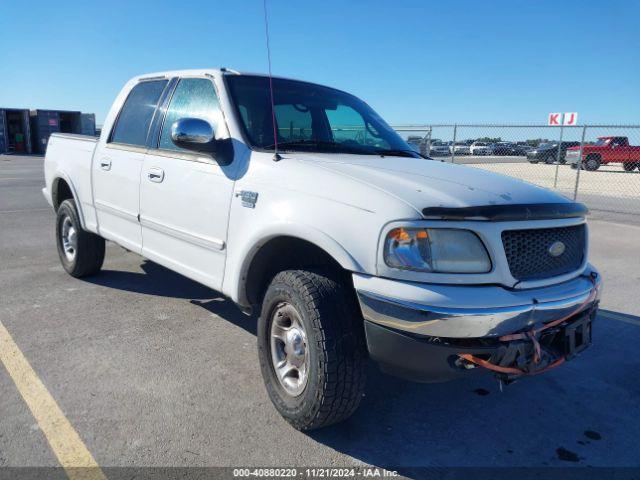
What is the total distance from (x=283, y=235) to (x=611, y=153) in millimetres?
28692

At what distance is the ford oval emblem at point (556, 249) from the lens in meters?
2.66

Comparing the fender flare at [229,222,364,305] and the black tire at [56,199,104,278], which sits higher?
the fender flare at [229,222,364,305]

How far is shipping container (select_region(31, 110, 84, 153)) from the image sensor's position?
102 feet

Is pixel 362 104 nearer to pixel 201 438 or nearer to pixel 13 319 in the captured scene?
pixel 201 438

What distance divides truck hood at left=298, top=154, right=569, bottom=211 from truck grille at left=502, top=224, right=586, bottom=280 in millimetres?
166

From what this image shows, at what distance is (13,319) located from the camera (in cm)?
429

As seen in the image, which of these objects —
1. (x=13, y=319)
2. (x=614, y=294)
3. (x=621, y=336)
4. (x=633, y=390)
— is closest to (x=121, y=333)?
(x=13, y=319)

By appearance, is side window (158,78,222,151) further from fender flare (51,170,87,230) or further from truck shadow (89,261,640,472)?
truck shadow (89,261,640,472)

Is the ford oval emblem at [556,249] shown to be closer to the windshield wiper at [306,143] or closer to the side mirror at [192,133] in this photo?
the windshield wiper at [306,143]

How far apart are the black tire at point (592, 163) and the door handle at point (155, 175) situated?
28372 millimetres

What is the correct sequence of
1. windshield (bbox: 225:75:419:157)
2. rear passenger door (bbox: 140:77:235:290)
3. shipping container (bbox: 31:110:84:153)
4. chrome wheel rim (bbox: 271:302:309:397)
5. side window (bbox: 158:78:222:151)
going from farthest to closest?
shipping container (bbox: 31:110:84:153)
side window (bbox: 158:78:222:151)
windshield (bbox: 225:75:419:157)
rear passenger door (bbox: 140:77:235:290)
chrome wheel rim (bbox: 271:302:309:397)

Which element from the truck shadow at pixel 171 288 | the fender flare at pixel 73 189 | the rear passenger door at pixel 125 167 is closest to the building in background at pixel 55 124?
the fender flare at pixel 73 189

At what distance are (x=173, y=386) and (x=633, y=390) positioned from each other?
2.96m

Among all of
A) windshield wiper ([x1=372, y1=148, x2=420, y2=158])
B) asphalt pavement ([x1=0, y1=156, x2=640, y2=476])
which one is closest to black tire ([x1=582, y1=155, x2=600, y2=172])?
asphalt pavement ([x1=0, y1=156, x2=640, y2=476])
